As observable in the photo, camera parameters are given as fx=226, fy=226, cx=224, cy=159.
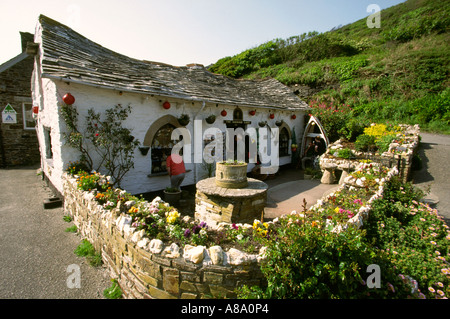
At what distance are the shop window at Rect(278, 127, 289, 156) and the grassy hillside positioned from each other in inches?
175

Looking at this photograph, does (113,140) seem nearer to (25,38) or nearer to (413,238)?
(413,238)

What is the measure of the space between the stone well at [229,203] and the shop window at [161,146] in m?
2.58

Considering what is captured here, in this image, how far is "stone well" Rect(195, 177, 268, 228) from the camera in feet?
16.9

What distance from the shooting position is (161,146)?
7.73m

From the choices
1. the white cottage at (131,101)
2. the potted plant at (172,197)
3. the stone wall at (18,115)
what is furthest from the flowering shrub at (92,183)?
the stone wall at (18,115)

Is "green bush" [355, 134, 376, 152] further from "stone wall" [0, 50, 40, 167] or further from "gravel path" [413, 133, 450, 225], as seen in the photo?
"stone wall" [0, 50, 40, 167]

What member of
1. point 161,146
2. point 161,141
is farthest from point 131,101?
point 161,146

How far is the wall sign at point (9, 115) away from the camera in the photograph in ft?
39.5

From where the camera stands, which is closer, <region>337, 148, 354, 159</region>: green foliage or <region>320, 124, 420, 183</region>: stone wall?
<region>320, 124, 420, 183</region>: stone wall

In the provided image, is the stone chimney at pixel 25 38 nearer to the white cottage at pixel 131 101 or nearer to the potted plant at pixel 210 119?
the white cottage at pixel 131 101

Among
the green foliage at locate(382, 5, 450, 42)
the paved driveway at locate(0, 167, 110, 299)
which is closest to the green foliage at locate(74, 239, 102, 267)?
the paved driveway at locate(0, 167, 110, 299)

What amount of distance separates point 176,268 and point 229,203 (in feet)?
8.83
